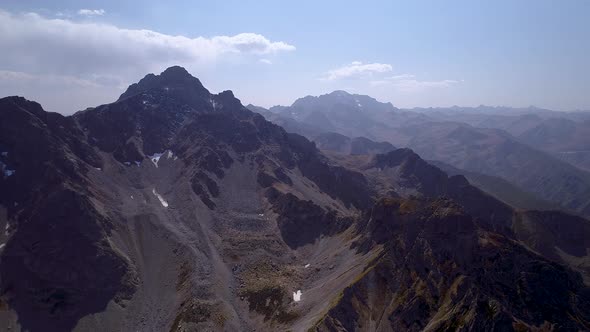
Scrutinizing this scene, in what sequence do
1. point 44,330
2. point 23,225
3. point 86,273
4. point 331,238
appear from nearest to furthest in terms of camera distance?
point 44,330 < point 86,273 < point 23,225 < point 331,238

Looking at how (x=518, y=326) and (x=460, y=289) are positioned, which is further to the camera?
(x=460, y=289)

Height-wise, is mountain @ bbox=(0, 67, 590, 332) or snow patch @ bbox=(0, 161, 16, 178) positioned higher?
snow patch @ bbox=(0, 161, 16, 178)

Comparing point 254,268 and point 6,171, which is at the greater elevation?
point 6,171

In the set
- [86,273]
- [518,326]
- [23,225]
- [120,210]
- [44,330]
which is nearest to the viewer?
[518,326]

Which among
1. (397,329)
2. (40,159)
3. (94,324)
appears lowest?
(94,324)

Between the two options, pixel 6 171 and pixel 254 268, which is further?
pixel 6 171

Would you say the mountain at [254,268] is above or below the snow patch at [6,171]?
below

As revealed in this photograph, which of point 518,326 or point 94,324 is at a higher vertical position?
point 518,326

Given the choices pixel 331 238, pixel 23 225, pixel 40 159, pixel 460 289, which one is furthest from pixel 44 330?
pixel 460 289

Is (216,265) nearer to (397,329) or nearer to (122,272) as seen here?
(122,272)

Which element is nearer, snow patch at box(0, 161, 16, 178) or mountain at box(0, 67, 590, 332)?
mountain at box(0, 67, 590, 332)

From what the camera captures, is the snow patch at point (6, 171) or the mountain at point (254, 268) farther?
the snow patch at point (6, 171)
